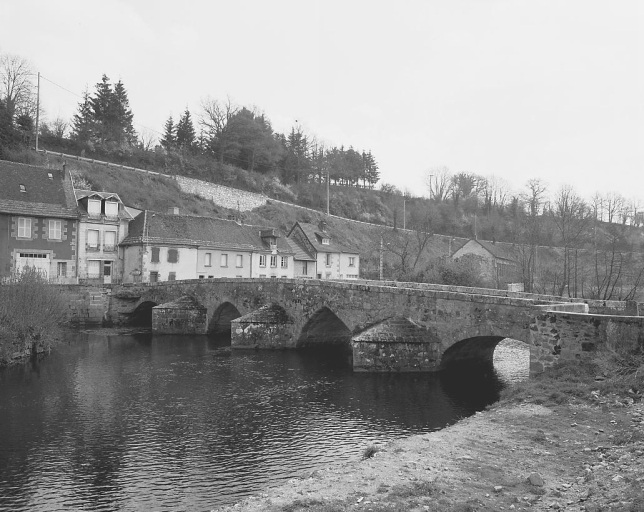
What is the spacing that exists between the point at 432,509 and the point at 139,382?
591 inches

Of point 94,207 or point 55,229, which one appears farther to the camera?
point 94,207

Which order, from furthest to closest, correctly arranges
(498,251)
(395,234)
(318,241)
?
(395,234) → (498,251) → (318,241)

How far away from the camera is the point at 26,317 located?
2330 centimetres

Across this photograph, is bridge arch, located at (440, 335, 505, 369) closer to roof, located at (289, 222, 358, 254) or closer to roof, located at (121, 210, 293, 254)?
roof, located at (121, 210, 293, 254)

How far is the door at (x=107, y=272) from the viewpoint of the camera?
40397 millimetres

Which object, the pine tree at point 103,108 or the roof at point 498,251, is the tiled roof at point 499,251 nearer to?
the roof at point 498,251

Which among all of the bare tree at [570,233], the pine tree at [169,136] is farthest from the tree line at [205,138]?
the bare tree at [570,233]

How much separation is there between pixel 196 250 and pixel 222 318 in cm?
1041

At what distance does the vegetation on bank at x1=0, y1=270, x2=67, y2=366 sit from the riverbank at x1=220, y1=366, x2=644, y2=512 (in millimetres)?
17298

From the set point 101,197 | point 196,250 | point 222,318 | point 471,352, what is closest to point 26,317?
point 222,318

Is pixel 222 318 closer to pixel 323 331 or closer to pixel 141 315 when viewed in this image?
pixel 323 331

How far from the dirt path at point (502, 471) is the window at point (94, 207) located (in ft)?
113

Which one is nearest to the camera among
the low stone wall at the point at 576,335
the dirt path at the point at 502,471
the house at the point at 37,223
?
the dirt path at the point at 502,471

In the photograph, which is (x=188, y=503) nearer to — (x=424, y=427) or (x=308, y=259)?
(x=424, y=427)
